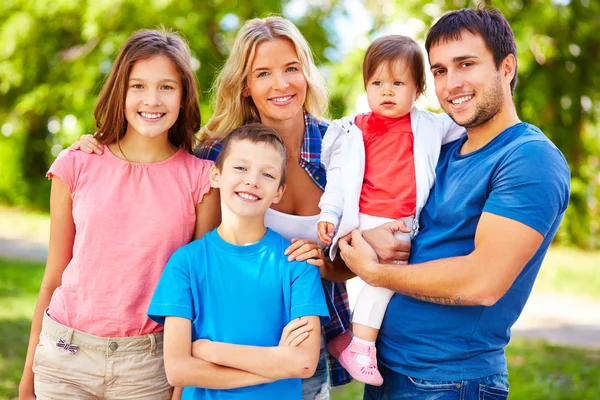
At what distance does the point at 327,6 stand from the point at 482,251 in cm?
1154

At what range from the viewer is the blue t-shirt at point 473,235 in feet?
7.50

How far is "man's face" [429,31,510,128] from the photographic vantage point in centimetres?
252

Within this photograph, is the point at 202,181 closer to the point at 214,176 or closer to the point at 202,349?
the point at 214,176

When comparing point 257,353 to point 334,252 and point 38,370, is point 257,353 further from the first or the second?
point 38,370

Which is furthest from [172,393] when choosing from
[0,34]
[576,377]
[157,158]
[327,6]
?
[0,34]

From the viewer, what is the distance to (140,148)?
284 cm

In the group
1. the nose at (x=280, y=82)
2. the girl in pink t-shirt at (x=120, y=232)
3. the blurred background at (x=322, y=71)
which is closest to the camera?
the girl in pink t-shirt at (x=120, y=232)

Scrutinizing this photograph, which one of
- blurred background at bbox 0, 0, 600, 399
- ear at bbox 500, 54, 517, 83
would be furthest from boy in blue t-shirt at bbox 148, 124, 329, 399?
blurred background at bbox 0, 0, 600, 399

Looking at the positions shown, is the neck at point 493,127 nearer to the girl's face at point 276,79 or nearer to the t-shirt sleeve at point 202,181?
the girl's face at point 276,79

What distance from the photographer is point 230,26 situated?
532 inches

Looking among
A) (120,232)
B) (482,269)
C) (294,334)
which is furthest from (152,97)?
(482,269)

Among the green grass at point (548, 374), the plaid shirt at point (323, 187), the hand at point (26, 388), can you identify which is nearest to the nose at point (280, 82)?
the plaid shirt at point (323, 187)

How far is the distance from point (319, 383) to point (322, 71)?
1063 cm

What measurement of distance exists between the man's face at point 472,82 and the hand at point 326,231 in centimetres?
73
